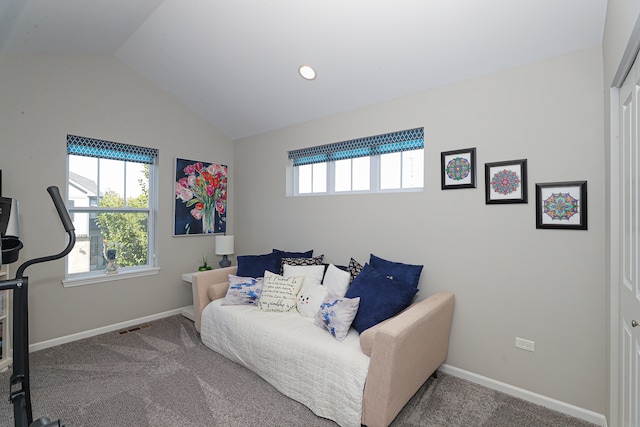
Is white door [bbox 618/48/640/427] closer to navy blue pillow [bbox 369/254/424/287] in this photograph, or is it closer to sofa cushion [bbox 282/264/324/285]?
navy blue pillow [bbox 369/254/424/287]

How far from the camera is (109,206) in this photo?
138 inches

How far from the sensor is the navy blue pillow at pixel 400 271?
2564mm

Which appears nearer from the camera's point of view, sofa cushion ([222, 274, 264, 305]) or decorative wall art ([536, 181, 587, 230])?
decorative wall art ([536, 181, 587, 230])

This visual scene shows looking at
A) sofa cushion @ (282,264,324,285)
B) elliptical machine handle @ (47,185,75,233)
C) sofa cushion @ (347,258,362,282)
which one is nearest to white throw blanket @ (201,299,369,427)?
sofa cushion @ (282,264,324,285)

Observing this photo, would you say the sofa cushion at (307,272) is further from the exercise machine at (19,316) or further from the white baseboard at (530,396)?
the exercise machine at (19,316)

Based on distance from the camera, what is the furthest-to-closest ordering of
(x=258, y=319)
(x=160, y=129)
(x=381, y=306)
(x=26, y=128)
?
(x=160, y=129)
(x=26, y=128)
(x=258, y=319)
(x=381, y=306)

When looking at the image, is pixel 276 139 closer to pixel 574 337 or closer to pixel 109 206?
pixel 109 206

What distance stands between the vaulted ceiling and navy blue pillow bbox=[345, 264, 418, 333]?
→ 5.55 feet

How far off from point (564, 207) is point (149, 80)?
13.9 ft

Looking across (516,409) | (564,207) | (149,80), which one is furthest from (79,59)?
(516,409)

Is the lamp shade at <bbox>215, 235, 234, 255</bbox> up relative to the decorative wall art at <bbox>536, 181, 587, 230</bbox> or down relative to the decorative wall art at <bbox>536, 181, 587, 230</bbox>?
down

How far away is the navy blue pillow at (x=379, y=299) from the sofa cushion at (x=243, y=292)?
1.04m

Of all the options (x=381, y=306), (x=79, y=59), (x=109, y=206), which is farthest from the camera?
(x=109, y=206)

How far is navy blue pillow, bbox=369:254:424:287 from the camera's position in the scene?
256 cm
